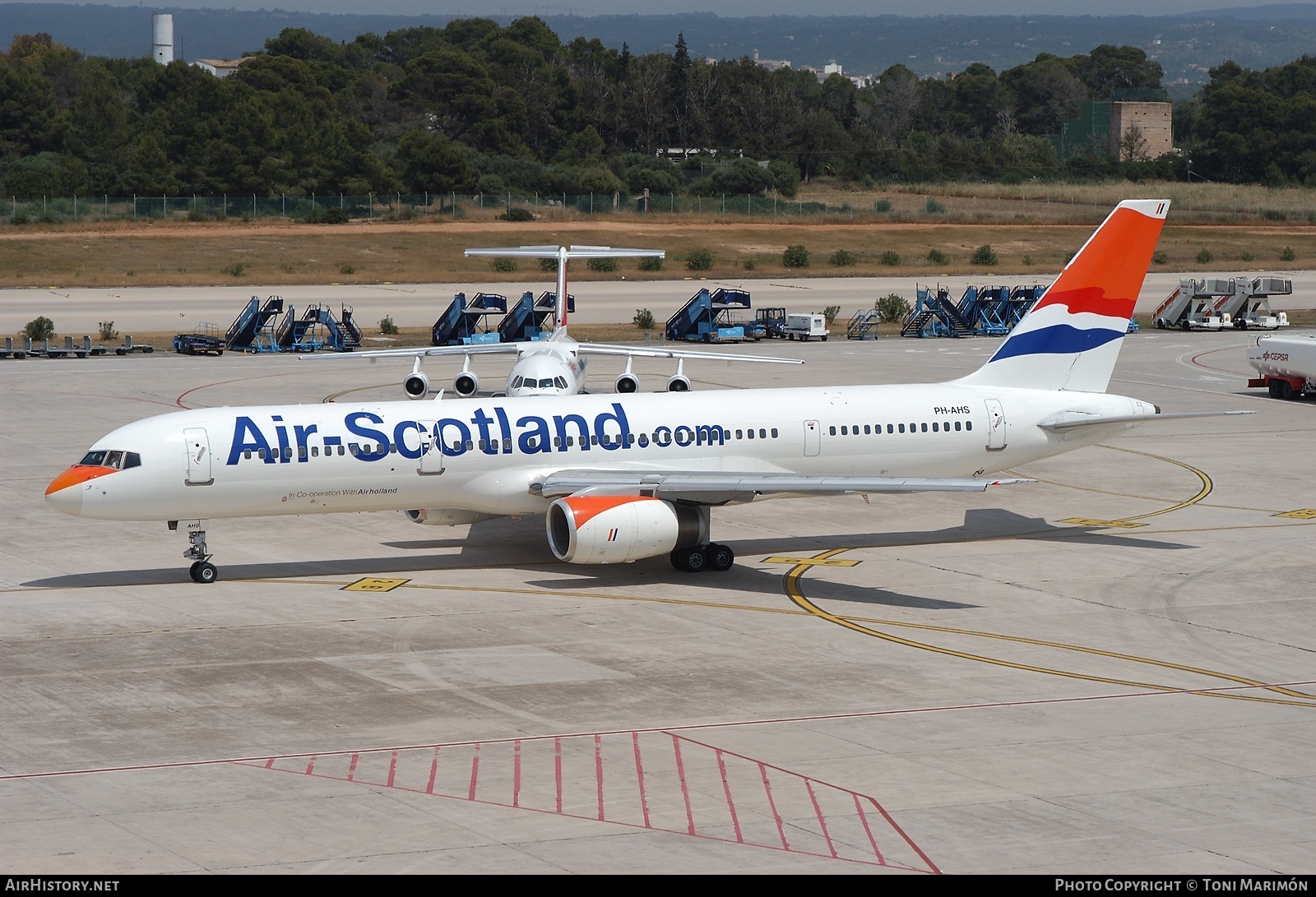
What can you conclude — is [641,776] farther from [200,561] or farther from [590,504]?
[200,561]

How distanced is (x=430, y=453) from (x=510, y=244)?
109 m

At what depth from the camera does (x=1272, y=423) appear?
203ft

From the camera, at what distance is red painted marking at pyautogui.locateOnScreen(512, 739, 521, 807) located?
22.2m

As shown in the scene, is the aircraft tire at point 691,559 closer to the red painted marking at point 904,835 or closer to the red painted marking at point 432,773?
the red painted marking at point 432,773

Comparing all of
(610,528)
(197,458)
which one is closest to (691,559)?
(610,528)

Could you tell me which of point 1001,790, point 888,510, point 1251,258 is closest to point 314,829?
point 1001,790

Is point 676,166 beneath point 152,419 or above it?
above

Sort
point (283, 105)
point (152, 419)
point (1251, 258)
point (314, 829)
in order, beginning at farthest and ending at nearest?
point (283, 105)
point (1251, 258)
point (152, 419)
point (314, 829)

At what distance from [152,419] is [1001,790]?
72.4 ft

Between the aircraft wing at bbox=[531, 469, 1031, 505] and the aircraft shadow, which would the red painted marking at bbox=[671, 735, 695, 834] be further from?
the aircraft wing at bbox=[531, 469, 1031, 505]

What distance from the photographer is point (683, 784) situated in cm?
2295

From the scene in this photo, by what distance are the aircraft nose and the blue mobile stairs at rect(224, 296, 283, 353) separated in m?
51.5
